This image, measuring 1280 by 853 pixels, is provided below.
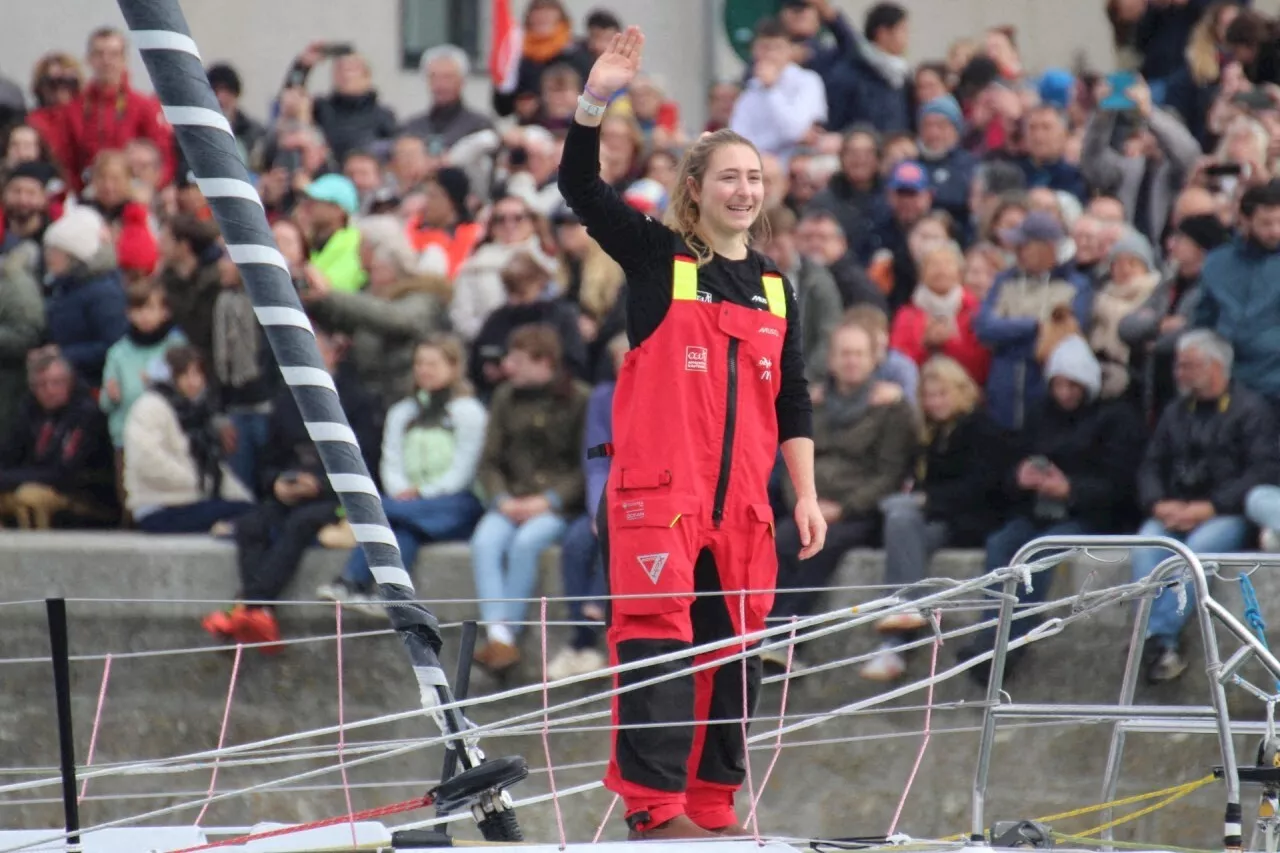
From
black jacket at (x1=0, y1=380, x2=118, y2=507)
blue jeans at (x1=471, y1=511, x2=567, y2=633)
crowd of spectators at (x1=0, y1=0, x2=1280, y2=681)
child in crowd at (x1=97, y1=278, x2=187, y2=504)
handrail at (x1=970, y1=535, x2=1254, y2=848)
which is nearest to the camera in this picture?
handrail at (x1=970, y1=535, x2=1254, y2=848)

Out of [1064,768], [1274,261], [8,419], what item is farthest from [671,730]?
[8,419]

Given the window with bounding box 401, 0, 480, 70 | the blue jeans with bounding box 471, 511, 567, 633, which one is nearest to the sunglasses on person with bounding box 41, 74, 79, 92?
the window with bounding box 401, 0, 480, 70

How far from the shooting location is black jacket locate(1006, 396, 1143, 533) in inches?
337

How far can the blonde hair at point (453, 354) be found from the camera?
984 centimetres

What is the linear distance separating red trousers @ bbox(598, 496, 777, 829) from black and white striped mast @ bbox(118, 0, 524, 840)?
36 cm

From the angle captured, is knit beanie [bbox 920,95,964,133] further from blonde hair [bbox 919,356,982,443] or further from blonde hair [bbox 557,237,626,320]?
blonde hair [bbox 919,356,982,443]

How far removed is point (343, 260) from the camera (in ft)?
37.8

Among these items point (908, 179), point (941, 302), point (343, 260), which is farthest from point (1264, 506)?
point (343, 260)

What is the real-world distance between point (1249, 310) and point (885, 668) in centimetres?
200

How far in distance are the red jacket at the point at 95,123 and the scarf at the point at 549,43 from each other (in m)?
2.40

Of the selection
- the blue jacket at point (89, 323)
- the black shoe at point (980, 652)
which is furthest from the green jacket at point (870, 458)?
the blue jacket at point (89, 323)

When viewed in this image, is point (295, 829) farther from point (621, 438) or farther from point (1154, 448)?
point (1154, 448)

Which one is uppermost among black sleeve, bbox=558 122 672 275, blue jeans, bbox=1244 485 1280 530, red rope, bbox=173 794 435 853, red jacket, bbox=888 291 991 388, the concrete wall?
black sleeve, bbox=558 122 672 275

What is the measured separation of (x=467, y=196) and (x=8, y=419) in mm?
2713
